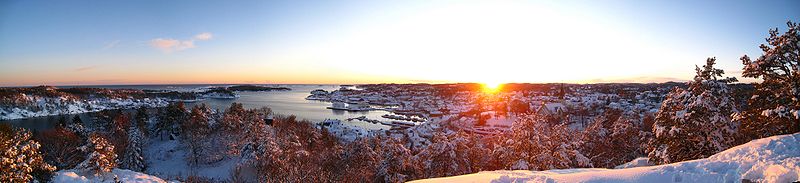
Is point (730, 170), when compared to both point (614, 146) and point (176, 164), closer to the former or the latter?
point (614, 146)

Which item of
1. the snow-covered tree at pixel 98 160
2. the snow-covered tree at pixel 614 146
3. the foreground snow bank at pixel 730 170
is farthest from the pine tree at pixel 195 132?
the foreground snow bank at pixel 730 170

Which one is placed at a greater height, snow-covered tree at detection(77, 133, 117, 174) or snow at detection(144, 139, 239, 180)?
snow-covered tree at detection(77, 133, 117, 174)

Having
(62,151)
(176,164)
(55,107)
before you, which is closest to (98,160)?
(62,151)

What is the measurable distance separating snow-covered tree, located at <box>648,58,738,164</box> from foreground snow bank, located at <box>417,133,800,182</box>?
17.1 ft

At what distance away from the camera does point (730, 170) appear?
7098mm

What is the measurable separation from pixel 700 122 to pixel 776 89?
2451mm

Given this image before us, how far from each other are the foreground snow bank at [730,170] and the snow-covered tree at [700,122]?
521 centimetres

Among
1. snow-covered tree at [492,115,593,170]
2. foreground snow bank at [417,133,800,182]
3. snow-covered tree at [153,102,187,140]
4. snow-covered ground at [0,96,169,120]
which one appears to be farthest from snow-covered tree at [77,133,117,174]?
snow-covered ground at [0,96,169,120]

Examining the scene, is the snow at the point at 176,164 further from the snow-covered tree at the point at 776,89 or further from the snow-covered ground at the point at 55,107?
the snow-covered ground at the point at 55,107

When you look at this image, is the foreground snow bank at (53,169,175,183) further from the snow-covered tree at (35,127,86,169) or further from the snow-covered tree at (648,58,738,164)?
the snow-covered tree at (648,58,738,164)

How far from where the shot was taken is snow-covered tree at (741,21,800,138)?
458 inches

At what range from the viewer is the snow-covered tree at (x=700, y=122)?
43.8 ft

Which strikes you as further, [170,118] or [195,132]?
[170,118]

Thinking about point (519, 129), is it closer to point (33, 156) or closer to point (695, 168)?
point (695, 168)
